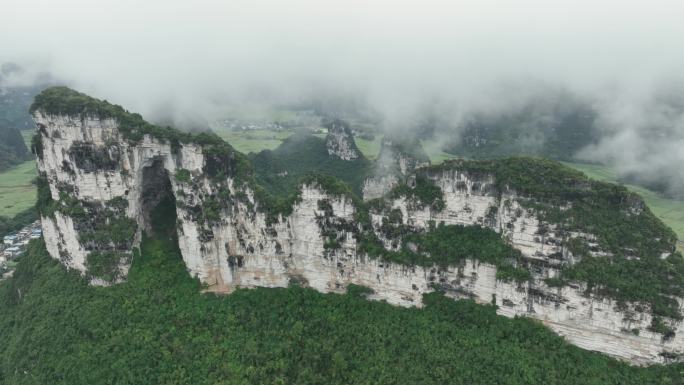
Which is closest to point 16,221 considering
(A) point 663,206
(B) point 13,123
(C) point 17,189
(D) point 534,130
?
(C) point 17,189

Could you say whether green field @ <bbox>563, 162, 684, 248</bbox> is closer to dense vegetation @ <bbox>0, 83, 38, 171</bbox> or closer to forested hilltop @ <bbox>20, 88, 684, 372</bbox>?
forested hilltop @ <bbox>20, 88, 684, 372</bbox>

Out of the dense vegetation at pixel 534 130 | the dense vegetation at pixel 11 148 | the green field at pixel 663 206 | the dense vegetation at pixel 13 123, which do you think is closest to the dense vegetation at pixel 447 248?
the green field at pixel 663 206

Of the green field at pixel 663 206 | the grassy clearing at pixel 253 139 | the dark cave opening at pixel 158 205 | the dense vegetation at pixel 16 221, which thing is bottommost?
the dense vegetation at pixel 16 221

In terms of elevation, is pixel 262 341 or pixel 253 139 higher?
pixel 253 139

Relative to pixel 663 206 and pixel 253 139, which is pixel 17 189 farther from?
pixel 663 206

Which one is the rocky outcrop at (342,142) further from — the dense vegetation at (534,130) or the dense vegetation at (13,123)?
the dense vegetation at (13,123)
